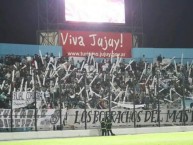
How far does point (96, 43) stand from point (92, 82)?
5941 millimetres

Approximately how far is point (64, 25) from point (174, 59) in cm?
922

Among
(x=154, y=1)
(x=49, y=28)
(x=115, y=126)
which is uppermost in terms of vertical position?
(x=154, y=1)

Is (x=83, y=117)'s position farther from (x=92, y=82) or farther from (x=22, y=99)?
(x=22, y=99)

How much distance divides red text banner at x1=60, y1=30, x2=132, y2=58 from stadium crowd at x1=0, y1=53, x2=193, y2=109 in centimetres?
129

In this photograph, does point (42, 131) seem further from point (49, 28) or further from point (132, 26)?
point (132, 26)

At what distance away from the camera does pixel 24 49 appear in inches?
1356

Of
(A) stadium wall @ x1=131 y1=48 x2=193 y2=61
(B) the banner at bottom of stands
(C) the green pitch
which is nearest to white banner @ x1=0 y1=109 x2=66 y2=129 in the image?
(B) the banner at bottom of stands

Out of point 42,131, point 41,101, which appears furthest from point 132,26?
point 42,131

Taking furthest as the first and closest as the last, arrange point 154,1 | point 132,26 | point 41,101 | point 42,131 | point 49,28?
1. point 154,1
2. point 132,26
3. point 49,28
4. point 41,101
5. point 42,131

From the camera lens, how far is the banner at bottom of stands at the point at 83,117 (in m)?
27.9

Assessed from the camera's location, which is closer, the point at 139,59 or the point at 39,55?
the point at 39,55

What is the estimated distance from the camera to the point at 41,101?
100 feet

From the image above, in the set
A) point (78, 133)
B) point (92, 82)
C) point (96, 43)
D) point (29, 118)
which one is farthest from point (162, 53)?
point (29, 118)

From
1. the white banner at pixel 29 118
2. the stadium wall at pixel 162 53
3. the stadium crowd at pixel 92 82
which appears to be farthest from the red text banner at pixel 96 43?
the white banner at pixel 29 118
